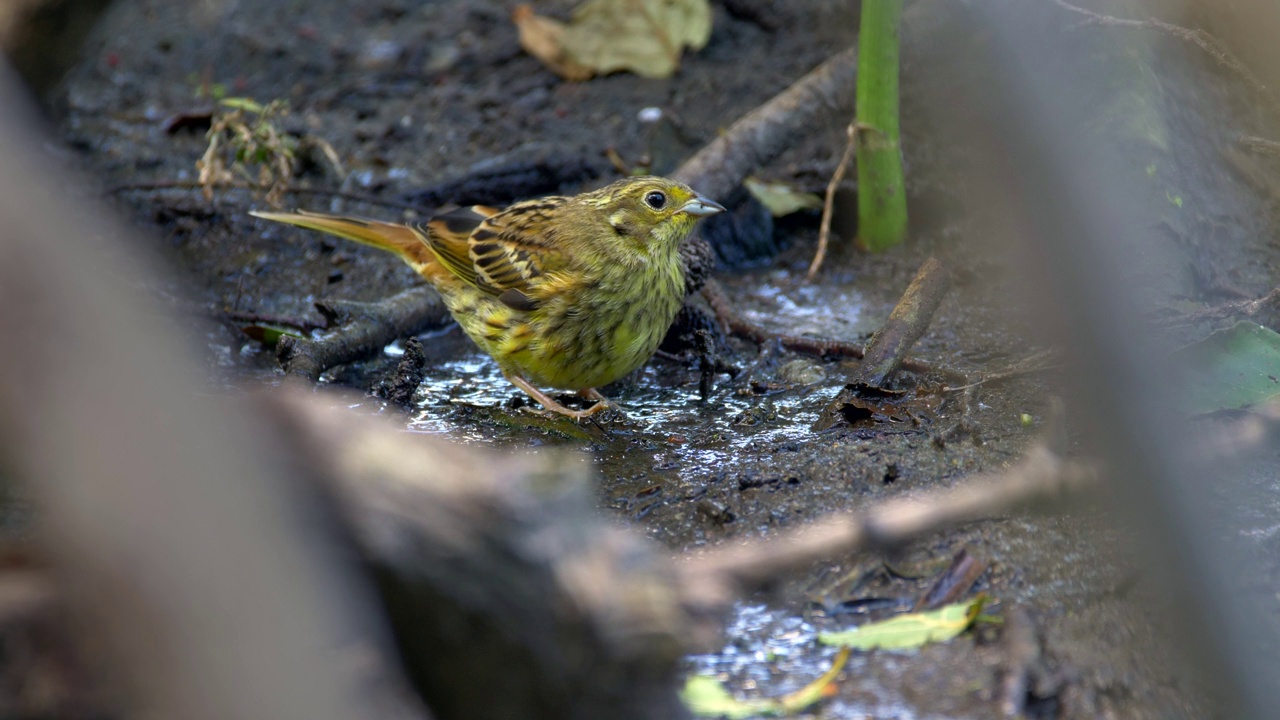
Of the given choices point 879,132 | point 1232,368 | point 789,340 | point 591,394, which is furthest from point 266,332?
point 1232,368

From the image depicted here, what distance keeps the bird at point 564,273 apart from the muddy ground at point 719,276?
25 cm

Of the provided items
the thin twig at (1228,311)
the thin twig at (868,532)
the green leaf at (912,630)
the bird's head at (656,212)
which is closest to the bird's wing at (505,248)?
the bird's head at (656,212)

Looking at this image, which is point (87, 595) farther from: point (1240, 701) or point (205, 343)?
point (205, 343)

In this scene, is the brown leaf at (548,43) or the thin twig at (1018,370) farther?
the brown leaf at (548,43)

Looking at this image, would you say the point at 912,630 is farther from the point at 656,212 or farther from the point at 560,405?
the point at 656,212

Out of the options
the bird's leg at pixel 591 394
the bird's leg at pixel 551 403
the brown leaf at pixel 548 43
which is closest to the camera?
the bird's leg at pixel 551 403

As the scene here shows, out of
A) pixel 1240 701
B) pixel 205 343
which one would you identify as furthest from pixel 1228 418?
pixel 205 343

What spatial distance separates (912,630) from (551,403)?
7.46ft

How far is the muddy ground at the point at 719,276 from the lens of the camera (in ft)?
8.73

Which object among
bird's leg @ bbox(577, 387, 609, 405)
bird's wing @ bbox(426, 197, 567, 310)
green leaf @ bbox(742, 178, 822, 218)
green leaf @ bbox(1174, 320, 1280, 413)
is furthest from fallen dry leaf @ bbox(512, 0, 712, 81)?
green leaf @ bbox(1174, 320, 1280, 413)

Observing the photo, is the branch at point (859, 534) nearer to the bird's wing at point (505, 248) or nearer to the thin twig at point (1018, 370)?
the thin twig at point (1018, 370)

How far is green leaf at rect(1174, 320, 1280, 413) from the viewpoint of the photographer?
147 inches

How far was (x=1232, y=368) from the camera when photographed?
3861 millimetres

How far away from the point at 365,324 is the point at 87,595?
336 cm
